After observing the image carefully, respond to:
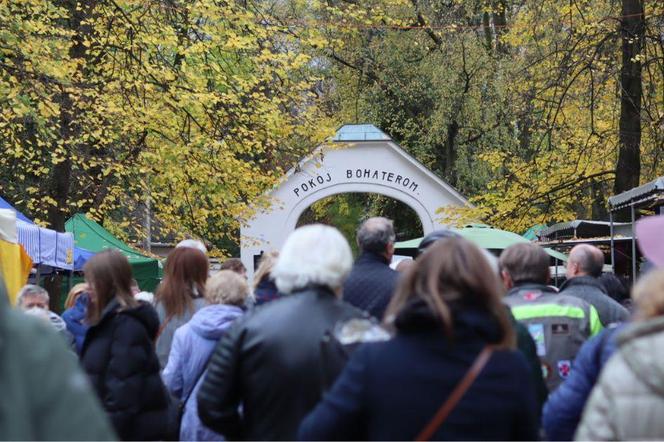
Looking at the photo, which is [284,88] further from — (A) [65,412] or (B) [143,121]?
(A) [65,412]

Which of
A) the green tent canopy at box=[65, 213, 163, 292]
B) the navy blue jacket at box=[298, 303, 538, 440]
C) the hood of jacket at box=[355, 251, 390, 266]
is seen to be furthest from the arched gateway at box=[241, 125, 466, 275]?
the navy blue jacket at box=[298, 303, 538, 440]

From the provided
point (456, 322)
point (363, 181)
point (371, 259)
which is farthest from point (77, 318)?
point (363, 181)

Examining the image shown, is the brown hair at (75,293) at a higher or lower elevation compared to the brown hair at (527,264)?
lower

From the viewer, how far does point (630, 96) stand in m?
17.3

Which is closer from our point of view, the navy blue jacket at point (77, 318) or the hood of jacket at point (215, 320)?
the hood of jacket at point (215, 320)

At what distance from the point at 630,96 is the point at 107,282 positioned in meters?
13.4

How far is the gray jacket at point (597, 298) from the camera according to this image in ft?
21.6

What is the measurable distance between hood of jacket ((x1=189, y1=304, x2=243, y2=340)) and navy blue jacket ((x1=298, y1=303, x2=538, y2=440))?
2.80 m

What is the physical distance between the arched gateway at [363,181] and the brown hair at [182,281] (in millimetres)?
17923

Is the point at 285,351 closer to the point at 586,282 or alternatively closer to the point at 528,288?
the point at 528,288

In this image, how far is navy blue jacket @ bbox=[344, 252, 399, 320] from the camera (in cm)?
563

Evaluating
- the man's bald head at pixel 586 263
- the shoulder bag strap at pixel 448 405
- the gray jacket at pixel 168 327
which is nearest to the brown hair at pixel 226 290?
the gray jacket at pixel 168 327

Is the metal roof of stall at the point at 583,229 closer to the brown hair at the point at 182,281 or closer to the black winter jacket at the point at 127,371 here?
the brown hair at the point at 182,281

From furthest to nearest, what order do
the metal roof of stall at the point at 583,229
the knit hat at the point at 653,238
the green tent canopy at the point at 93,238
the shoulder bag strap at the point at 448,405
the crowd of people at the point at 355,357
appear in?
the green tent canopy at the point at 93,238 < the metal roof of stall at the point at 583,229 < the knit hat at the point at 653,238 < the shoulder bag strap at the point at 448,405 < the crowd of people at the point at 355,357
